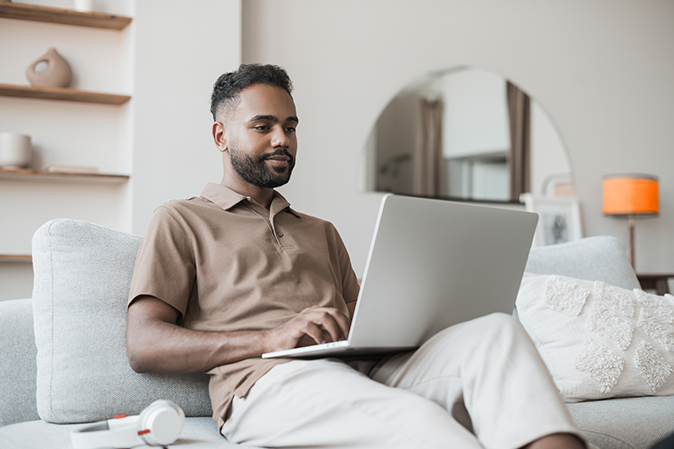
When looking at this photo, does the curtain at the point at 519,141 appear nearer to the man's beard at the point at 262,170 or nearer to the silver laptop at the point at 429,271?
the man's beard at the point at 262,170

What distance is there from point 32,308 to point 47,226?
0.20m

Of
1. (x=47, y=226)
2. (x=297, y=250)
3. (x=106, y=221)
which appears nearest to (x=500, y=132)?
(x=106, y=221)

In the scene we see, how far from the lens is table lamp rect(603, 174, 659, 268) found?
12.6ft

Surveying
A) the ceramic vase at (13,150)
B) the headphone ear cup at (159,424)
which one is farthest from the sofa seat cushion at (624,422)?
the ceramic vase at (13,150)

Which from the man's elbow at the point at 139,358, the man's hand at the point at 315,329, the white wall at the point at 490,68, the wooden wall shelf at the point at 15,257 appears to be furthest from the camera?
the white wall at the point at 490,68

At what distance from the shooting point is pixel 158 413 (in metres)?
1.07

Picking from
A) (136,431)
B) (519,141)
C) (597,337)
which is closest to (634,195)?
(519,141)

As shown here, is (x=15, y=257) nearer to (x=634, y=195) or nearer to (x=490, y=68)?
(x=490, y=68)

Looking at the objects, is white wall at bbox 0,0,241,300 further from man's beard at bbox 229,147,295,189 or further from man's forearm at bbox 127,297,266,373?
man's forearm at bbox 127,297,266,373

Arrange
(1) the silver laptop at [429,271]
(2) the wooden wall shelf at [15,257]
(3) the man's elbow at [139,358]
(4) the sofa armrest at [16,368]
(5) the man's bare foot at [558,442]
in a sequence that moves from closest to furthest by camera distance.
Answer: (5) the man's bare foot at [558,442] → (1) the silver laptop at [429,271] → (3) the man's elbow at [139,358] → (4) the sofa armrest at [16,368] → (2) the wooden wall shelf at [15,257]

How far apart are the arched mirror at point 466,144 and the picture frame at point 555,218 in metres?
0.08

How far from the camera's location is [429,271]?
1.10 m

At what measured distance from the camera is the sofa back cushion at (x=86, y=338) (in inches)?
51.0

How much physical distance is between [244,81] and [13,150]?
1.61m
